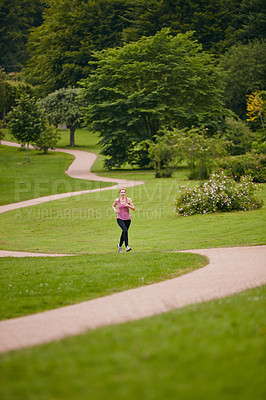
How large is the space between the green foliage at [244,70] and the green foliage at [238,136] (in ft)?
25.6

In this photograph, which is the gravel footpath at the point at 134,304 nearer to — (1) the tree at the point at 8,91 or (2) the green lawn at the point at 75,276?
(2) the green lawn at the point at 75,276

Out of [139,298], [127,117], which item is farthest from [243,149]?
[139,298]

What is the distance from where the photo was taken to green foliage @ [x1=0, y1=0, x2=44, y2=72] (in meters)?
78.9

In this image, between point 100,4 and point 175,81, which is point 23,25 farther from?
point 175,81

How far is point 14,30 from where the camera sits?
80.2 m

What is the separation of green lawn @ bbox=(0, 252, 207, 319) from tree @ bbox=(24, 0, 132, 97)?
54.1 metres

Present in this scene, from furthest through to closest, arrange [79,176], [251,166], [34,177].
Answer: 1. [79,176]
2. [34,177]
3. [251,166]

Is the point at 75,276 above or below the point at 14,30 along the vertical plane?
below

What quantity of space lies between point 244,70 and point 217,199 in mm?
38335

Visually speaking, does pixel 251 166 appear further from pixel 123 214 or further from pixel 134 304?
pixel 134 304

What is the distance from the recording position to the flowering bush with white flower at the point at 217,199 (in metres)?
18.4

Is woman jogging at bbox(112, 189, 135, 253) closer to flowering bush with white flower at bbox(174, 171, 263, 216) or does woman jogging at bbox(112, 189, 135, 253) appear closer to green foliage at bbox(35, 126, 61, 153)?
flowering bush with white flower at bbox(174, 171, 263, 216)

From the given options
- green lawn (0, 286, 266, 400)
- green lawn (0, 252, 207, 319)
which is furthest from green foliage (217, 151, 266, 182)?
green lawn (0, 286, 266, 400)

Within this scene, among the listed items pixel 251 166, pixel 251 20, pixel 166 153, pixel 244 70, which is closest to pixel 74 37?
pixel 251 20
